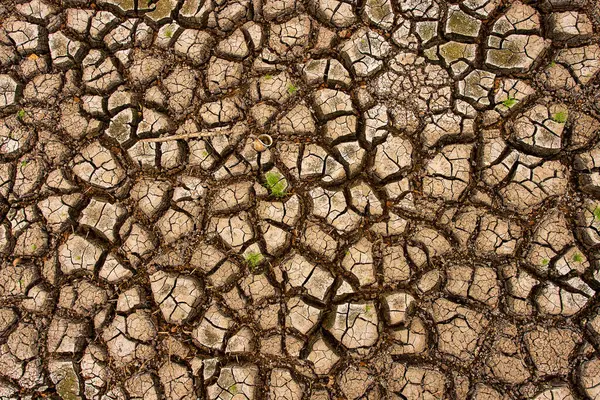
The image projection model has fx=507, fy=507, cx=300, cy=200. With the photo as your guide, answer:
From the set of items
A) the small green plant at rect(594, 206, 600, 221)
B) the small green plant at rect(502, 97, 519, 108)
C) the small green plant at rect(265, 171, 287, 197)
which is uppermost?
the small green plant at rect(502, 97, 519, 108)

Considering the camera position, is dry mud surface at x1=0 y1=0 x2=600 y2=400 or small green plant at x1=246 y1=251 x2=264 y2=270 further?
small green plant at x1=246 y1=251 x2=264 y2=270

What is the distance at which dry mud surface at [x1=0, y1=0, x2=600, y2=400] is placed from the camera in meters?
2.52

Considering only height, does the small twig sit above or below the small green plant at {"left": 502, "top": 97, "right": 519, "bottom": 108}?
above

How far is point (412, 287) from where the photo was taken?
101 inches

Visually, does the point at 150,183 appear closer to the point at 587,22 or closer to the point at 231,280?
the point at 231,280

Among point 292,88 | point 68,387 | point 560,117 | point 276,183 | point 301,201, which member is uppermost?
point 292,88

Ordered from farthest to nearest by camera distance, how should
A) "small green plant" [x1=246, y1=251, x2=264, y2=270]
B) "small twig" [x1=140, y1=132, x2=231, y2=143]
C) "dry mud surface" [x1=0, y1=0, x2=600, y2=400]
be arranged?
"small twig" [x1=140, y1=132, x2=231, y2=143] < "small green plant" [x1=246, y1=251, x2=264, y2=270] < "dry mud surface" [x1=0, y1=0, x2=600, y2=400]

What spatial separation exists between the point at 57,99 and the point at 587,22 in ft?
9.71

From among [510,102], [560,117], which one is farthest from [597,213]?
[510,102]

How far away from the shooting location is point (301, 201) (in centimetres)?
267

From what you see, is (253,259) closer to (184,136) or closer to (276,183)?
(276,183)

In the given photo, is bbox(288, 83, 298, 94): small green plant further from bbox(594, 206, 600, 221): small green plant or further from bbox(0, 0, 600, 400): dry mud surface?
bbox(594, 206, 600, 221): small green plant

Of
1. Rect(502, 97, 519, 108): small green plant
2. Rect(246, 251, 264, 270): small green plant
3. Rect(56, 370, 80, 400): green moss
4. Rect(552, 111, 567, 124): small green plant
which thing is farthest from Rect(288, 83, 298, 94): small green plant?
Rect(56, 370, 80, 400): green moss

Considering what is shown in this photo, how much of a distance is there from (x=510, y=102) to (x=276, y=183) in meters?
1.33
